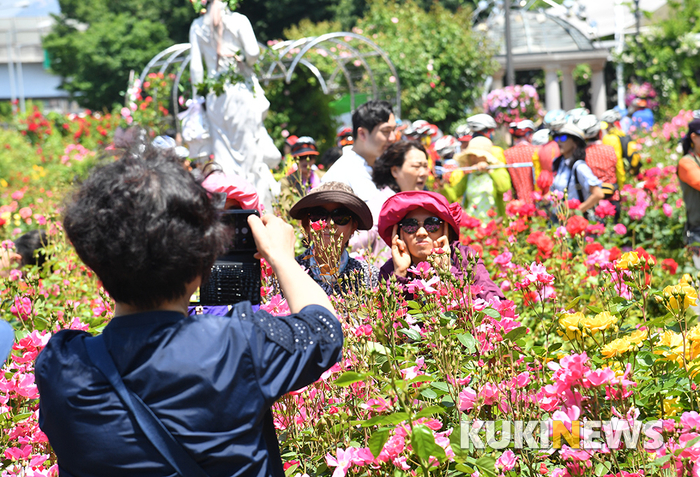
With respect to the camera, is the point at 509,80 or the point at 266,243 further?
the point at 509,80

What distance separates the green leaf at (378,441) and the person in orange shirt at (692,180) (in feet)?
13.1

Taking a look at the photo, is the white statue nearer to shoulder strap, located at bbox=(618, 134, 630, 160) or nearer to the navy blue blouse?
shoulder strap, located at bbox=(618, 134, 630, 160)

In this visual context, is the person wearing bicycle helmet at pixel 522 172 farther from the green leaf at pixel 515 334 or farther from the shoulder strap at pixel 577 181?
the green leaf at pixel 515 334

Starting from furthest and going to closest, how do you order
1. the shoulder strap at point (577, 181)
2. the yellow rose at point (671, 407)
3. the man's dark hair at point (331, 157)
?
the man's dark hair at point (331, 157), the shoulder strap at point (577, 181), the yellow rose at point (671, 407)

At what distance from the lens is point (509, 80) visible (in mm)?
14461

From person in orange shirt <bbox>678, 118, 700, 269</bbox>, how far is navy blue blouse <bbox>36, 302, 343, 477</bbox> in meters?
4.30

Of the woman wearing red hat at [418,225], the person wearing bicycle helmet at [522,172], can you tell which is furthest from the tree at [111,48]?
the woman wearing red hat at [418,225]

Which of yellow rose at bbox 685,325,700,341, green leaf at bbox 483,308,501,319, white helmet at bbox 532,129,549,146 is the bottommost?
→ yellow rose at bbox 685,325,700,341

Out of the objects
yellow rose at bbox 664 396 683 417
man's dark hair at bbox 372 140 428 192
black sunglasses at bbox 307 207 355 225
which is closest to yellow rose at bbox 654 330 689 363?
yellow rose at bbox 664 396 683 417

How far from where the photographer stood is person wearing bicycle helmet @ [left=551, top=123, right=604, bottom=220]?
5585mm

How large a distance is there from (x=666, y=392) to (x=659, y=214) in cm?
453

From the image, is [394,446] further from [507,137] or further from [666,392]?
[507,137]

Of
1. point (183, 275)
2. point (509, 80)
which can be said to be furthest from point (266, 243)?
point (509, 80)

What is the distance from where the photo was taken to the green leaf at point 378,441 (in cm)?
155
